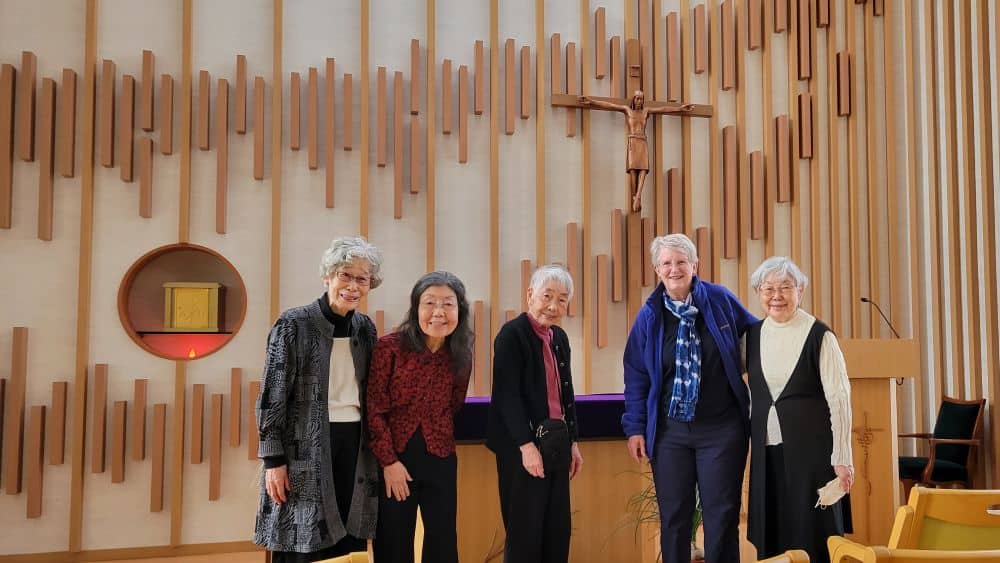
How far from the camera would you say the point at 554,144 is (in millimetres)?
5547

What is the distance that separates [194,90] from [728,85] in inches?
152

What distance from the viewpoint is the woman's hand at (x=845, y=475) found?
8.24ft

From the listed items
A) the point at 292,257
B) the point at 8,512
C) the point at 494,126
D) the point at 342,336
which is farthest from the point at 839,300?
the point at 8,512

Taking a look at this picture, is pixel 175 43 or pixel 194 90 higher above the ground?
pixel 175 43

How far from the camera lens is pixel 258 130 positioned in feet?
16.4

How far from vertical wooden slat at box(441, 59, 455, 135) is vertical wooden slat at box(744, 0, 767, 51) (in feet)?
7.87

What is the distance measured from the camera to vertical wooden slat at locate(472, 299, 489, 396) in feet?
17.0

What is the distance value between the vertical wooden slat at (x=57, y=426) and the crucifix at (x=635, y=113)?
12.4ft

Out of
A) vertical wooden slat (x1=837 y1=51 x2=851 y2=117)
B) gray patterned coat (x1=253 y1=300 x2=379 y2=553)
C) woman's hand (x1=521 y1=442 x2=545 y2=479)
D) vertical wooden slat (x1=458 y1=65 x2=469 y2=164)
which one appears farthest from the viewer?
vertical wooden slat (x1=837 y1=51 x2=851 y2=117)

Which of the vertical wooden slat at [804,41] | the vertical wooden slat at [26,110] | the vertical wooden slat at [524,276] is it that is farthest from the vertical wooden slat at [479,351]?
the vertical wooden slat at [804,41]

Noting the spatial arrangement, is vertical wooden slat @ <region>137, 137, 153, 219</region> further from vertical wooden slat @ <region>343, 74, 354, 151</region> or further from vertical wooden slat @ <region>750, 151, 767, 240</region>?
vertical wooden slat @ <region>750, 151, 767, 240</region>

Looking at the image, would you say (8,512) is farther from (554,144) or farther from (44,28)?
(554,144)

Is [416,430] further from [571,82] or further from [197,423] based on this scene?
[571,82]

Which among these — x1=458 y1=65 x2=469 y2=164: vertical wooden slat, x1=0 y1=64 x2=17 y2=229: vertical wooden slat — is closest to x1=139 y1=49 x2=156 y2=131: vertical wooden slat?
x1=0 y1=64 x2=17 y2=229: vertical wooden slat
